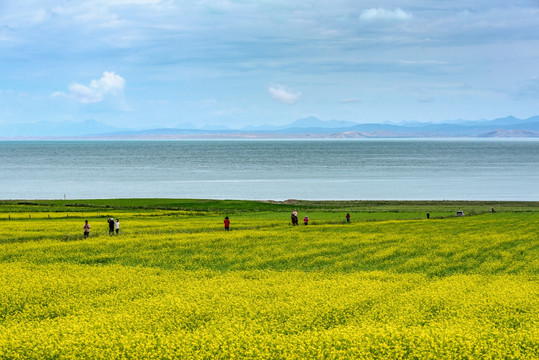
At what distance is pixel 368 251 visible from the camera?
41688 mm

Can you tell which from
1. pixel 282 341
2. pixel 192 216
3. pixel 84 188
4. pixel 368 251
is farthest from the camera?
pixel 84 188

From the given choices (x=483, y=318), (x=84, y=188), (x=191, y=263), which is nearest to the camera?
(x=483, y=318)

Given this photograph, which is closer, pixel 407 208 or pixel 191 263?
pixel 191 263

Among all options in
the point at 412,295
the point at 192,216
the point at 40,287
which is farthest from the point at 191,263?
the point at 192,216

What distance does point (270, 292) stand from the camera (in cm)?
2878

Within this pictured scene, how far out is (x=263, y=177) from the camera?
523 feet

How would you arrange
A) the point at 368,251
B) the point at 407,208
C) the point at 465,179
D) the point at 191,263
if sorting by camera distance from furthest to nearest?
the point at 465,179
the point at 407,208
the point at 368,251
the point at 191,263

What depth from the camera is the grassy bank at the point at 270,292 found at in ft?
67.1

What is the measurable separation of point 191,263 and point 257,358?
18.2 metres

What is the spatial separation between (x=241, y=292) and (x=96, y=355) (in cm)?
1016

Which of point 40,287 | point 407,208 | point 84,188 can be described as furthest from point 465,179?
point 40,287

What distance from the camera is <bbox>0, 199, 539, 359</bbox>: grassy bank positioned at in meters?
20.5

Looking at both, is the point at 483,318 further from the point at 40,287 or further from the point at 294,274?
the point at 40,287

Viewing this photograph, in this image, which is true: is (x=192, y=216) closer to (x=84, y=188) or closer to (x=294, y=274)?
(x=294, y=274)
